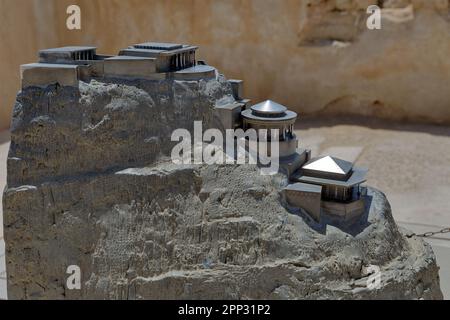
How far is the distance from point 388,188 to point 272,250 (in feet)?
20.4

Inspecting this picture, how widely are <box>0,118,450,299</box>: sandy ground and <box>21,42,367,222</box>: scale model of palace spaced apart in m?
2.47

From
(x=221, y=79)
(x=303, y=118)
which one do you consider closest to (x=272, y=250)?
(x=221, y=79)

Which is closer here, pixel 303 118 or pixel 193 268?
pixel 193 268

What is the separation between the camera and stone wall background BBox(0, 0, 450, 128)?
1529 centimetres

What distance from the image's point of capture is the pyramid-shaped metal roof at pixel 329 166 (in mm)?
6824

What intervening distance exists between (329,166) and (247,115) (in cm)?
114

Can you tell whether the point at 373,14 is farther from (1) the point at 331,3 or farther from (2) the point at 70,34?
(2) the point at 70,34

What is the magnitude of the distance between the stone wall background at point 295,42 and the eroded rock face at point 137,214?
30.5 feet

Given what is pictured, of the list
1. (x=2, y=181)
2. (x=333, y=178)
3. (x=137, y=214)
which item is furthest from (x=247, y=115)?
(x=2, y=181)

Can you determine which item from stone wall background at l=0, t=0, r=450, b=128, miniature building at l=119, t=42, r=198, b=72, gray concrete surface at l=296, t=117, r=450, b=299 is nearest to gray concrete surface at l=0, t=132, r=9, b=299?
stone wall background at l=0, t=0, r=450, b=128

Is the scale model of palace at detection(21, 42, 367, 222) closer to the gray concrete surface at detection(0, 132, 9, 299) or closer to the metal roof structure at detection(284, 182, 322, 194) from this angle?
the metal roof structure at detection(284, 182, 322, 194)

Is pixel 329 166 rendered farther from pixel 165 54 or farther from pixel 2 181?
→ pixel 2 181

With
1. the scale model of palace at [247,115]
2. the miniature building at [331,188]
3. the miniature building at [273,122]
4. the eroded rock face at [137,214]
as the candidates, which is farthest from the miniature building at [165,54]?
the miniature building at [331,188]

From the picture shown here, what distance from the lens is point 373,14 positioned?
15219mm
